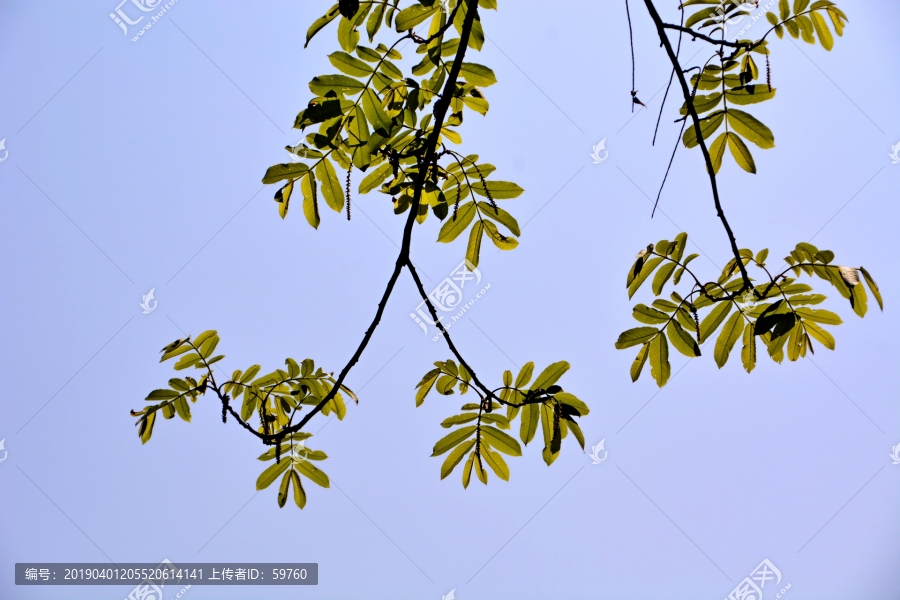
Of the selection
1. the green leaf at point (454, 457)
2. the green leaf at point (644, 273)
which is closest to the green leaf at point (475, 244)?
the green leaf at point (644, 273)

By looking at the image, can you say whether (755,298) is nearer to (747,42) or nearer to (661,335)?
(661,335)

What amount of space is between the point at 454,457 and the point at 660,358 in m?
0.87

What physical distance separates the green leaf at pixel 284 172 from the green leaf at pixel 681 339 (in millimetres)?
1449

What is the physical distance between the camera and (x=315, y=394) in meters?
2.41

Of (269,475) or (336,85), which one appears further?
(269,475)

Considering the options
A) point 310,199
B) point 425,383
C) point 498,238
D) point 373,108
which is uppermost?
point 373,108

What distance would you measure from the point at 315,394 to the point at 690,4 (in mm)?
2089

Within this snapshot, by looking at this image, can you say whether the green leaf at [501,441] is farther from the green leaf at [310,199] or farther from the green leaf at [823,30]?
the green leaf at [823,30]

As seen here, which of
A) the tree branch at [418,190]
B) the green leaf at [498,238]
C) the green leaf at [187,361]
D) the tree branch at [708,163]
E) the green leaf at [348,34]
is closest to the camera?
the tree branch at [708,163]

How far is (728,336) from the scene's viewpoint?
6.50 ft

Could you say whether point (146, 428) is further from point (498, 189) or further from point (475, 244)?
point (498, 189)

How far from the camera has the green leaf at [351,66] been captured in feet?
6.25

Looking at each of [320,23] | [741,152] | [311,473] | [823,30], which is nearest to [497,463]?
[311,473]

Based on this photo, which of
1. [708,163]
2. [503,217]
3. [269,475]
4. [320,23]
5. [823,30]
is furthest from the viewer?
[269,475]
